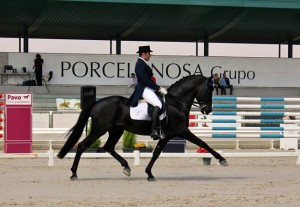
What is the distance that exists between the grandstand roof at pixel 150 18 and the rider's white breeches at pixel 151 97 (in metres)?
27.8

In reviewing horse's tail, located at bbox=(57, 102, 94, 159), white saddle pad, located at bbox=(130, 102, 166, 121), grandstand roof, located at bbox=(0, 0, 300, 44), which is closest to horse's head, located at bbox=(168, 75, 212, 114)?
white saddle pad, located at bbox=(130, 102, 166, 121)

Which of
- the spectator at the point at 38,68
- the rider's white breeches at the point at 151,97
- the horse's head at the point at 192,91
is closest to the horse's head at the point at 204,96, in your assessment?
the horse's head at the point at 192,91

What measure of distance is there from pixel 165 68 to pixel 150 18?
10.0 feet

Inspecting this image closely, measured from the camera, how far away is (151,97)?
14.9 metres

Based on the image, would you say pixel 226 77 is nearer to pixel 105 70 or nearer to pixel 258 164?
pixel 105 70

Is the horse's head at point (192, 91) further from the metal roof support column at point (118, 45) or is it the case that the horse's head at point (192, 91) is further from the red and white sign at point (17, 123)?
the metal roof support column at point (118, 45)

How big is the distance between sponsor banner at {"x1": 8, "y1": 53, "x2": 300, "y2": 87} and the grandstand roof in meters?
1.69

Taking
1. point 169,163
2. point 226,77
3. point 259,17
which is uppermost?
point 259,17

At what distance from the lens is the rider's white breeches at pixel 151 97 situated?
14.9 m

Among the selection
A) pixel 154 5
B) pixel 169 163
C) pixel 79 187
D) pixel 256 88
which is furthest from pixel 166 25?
pixel 79 187

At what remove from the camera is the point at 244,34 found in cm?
4947

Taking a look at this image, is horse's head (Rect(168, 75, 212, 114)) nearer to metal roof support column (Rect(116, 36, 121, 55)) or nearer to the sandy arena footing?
the sandy arena footing

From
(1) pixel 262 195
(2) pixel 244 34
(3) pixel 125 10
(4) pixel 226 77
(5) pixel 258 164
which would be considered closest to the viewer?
(1) pixel 262 195

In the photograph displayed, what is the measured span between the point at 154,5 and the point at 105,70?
15.0 ft
